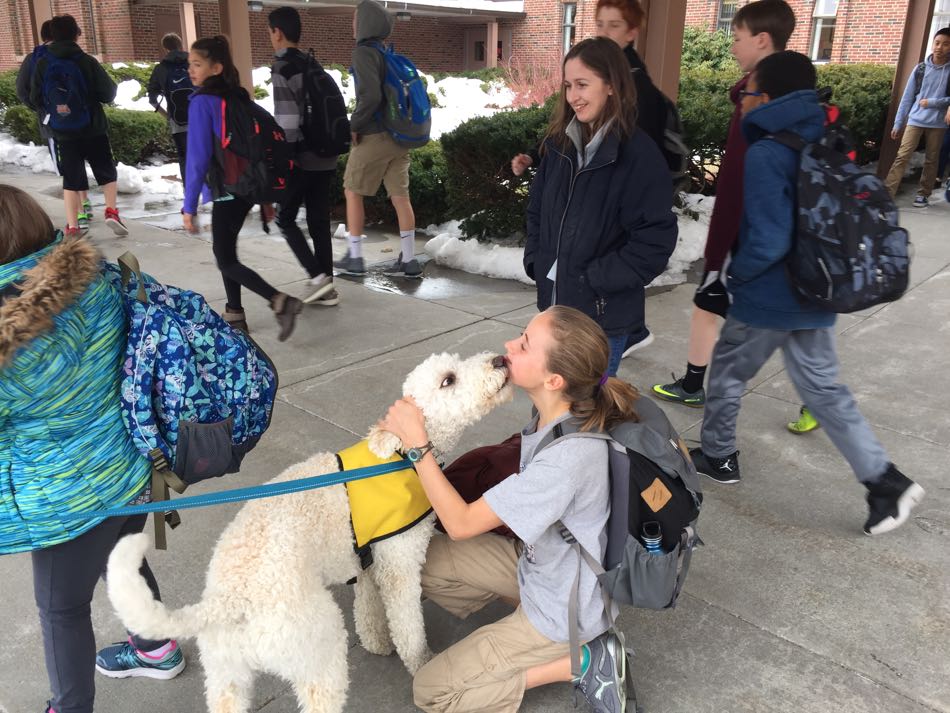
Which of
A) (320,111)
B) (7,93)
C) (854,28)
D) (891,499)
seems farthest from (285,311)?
(854,28)

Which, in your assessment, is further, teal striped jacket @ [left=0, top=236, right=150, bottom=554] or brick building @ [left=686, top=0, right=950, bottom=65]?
brick building @ [left=686, top=0, right=950, bottom=65]

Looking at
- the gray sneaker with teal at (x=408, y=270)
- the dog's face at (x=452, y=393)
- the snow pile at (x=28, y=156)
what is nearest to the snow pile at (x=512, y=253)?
the gray sneaker with teal at (x=408, y=270)

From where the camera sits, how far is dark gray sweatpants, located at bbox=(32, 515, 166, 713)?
1.94 meters

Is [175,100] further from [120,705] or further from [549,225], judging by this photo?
[120,705]

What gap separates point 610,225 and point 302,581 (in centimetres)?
185

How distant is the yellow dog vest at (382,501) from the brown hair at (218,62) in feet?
10.9

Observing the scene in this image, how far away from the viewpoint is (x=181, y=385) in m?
1.96

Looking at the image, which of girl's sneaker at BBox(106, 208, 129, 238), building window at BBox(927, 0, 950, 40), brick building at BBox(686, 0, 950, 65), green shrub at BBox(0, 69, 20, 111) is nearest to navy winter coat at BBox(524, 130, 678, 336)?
girl's sneaker at BBox(106, 208, 129, 238)

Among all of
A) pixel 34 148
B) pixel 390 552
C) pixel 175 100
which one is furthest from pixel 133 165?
pixel 390 552

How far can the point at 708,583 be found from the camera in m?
2.86

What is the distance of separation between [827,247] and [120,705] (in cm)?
282

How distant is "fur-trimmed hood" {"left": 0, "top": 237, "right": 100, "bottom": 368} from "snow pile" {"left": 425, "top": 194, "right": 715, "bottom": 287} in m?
4.98

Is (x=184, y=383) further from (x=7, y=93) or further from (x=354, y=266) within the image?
(x=7, y=93)

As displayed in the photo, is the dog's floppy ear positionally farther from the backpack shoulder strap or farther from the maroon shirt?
the maroon shirt
